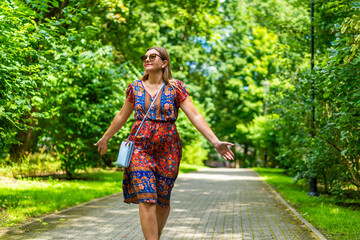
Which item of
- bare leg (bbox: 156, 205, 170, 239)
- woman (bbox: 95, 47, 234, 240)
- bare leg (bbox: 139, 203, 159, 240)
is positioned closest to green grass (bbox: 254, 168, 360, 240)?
bare leg (bbox: 156, 205, 170, 239)

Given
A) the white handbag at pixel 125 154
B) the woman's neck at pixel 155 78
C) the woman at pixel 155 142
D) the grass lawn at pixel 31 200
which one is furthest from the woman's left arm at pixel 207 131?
the grass lawn at pixel 31 200

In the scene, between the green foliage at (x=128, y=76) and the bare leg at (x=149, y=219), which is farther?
the green foliage at (x=128, y=76)

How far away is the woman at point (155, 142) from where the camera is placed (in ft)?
13.4

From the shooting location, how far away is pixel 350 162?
1019 centimetres

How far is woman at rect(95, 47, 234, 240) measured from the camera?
4.09 meters

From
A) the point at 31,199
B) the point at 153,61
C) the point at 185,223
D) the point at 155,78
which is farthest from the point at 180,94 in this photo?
the point at 31,199

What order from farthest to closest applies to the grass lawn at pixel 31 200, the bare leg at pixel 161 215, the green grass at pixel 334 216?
the grass lawn at pixel 31 200, the green grass at pixel 334 216, the bare leg at pixel 161 215

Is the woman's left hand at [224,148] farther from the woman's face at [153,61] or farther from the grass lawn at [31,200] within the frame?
the grass lawn at [31,200]

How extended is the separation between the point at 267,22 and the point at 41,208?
35.3 feet

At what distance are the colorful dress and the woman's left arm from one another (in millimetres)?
95

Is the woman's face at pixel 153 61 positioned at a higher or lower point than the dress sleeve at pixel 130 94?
higher

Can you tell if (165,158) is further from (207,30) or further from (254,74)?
(254,74)

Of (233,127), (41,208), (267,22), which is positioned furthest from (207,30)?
(233,127)

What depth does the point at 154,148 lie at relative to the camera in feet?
13.9
